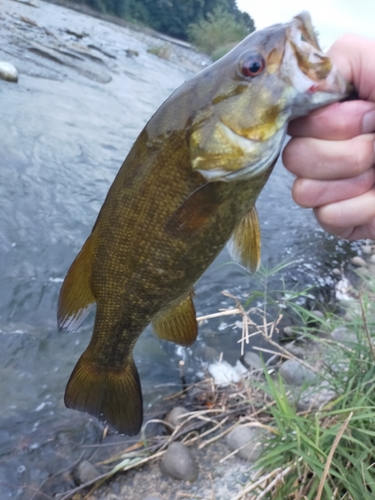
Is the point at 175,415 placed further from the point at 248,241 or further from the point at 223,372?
the point at 248,241

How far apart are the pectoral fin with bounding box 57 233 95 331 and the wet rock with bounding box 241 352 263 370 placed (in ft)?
9.10

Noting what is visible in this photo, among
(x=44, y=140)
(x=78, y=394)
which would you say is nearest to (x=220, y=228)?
(x=78, y=394)

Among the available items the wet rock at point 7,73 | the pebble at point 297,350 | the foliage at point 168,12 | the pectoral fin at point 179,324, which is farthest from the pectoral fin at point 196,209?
the foliage at point 168,12

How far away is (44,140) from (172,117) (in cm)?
710

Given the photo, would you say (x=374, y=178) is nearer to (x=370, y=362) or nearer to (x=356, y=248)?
(x=370, y=362)

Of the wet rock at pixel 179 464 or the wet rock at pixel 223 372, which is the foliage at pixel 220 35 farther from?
the wet rock at pixel 179 464

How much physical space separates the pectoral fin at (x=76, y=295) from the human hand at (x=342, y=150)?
83cm

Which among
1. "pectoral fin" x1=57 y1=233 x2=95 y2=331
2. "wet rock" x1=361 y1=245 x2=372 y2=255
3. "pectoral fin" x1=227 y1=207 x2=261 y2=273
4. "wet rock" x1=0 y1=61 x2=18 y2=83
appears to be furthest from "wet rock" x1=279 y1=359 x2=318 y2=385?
"wet rock" x1=0 y1=61 x2=18 y2=83

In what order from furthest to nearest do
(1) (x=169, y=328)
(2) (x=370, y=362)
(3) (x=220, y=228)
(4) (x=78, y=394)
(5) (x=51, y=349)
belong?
(5) (x=51, y=349)
(2) (x=370, y=362)
(4) (x=78, y=394)
(1) (x=169, y=328)
(3) (x=220, y=228)

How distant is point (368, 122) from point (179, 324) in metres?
1.07

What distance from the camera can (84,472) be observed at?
3.16 metres

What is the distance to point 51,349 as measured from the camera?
439cm

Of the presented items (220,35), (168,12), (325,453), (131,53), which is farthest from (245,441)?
(168,12)

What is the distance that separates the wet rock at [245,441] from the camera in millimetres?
2957
